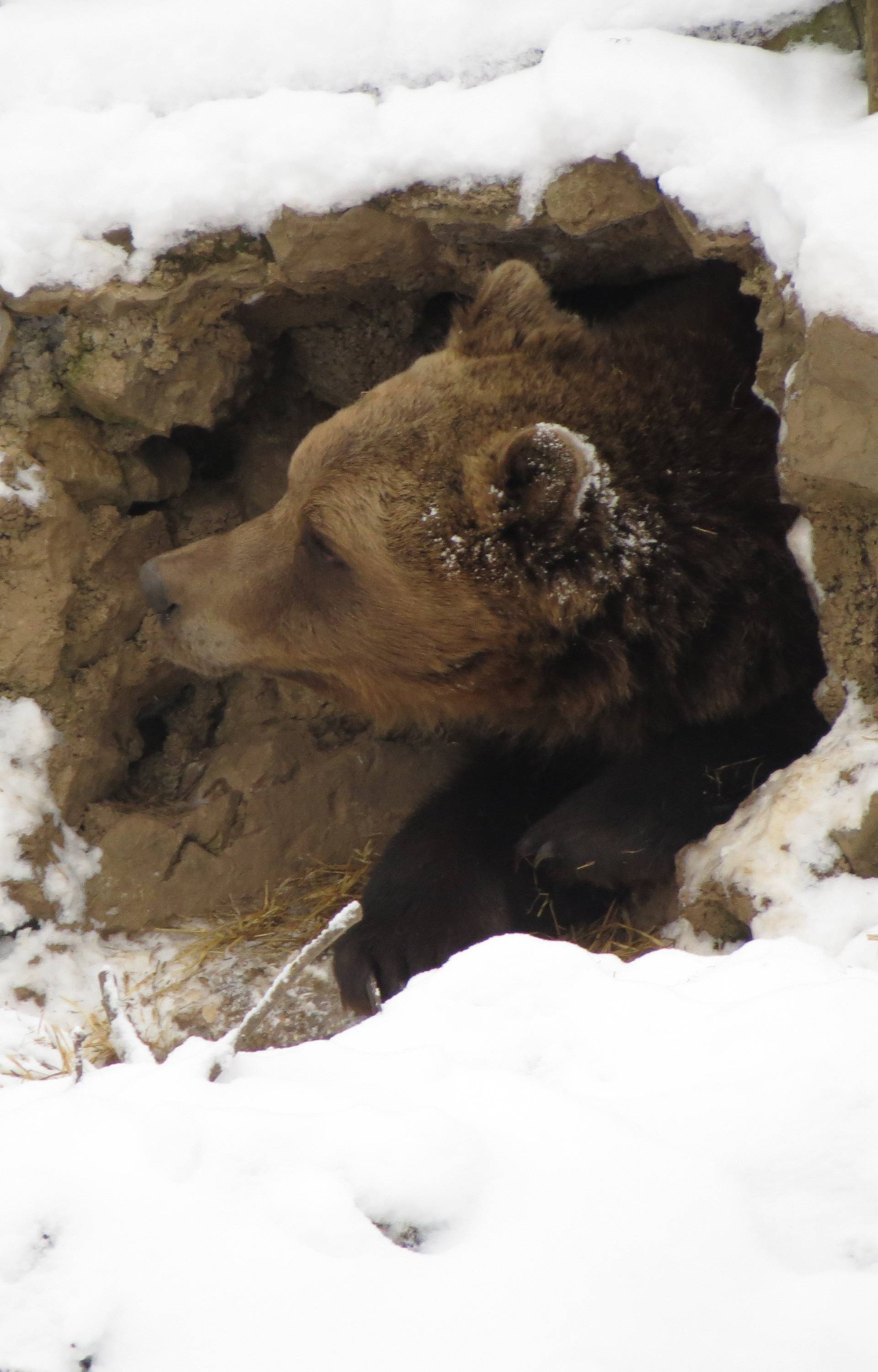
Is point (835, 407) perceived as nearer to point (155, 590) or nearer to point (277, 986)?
point (277, 986)

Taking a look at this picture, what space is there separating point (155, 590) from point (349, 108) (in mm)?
1566

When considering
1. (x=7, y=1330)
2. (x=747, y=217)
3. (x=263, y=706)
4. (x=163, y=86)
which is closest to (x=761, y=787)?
(x=747, y=217)

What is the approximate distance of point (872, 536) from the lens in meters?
2.65

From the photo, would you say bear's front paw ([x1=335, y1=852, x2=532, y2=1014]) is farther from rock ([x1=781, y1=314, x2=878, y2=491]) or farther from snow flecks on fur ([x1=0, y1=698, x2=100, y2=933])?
rock ([x1=781, y1=314, x2=878, y2=491])

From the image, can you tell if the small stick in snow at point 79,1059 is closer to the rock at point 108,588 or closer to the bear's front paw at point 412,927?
the bear's front paw at point 412,927

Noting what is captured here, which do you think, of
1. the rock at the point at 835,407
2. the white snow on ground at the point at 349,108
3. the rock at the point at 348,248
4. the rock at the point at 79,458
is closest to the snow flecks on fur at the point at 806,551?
the rock at the point at 835,407

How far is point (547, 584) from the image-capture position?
311 centimetres

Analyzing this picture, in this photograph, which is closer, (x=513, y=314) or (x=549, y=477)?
(x=549, y=477)

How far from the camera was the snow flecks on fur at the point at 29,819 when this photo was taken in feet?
12.4

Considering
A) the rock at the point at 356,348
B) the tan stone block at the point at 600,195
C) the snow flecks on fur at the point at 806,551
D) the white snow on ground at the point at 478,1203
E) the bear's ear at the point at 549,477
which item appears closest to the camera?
the white snow on ground at the point at 478,1203

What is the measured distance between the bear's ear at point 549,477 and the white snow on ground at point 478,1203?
57.0 inches

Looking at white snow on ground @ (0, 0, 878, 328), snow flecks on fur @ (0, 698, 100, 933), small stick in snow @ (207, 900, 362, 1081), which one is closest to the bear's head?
white snow on ground @ (0, 0, 878, 328)

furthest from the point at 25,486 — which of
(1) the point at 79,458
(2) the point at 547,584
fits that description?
(2) the point at 547,584

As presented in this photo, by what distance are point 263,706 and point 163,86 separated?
2281 millimetres
